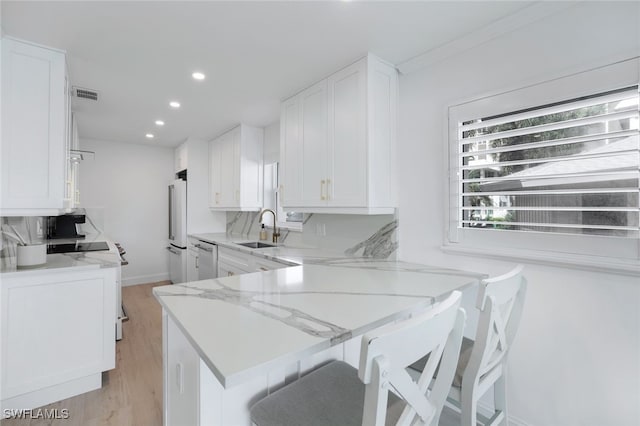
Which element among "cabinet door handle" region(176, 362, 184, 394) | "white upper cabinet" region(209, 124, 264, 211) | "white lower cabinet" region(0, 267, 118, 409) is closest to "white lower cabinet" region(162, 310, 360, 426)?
"cabinet door handle" region(176, 362, 184, 394)

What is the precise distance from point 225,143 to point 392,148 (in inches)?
109

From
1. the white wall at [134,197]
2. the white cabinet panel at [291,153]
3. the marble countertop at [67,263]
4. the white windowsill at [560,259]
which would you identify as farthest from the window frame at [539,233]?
the white wall at [134,197]

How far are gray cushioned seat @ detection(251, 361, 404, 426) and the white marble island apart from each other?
0.10 metres

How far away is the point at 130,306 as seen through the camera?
3910mm

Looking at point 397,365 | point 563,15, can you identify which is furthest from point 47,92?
point 563,15

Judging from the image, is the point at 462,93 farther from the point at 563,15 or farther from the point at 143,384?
the point at 143,384

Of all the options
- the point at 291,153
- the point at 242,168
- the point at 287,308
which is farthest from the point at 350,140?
the point at 242,168

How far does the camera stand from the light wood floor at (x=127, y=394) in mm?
1805

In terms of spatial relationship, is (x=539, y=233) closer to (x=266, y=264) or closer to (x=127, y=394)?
(x=266, y=264)

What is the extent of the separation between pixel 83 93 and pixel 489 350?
3625mm

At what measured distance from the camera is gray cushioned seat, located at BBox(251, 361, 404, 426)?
2.98 ft

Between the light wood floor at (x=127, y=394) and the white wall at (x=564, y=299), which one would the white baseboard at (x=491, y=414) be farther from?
the light wood floor at (x=127, y=394)

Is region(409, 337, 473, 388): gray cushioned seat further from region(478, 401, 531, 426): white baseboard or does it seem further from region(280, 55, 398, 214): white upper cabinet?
region(280, 55, 398, 214): white upper cabinet

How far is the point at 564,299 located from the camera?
1509 mm
